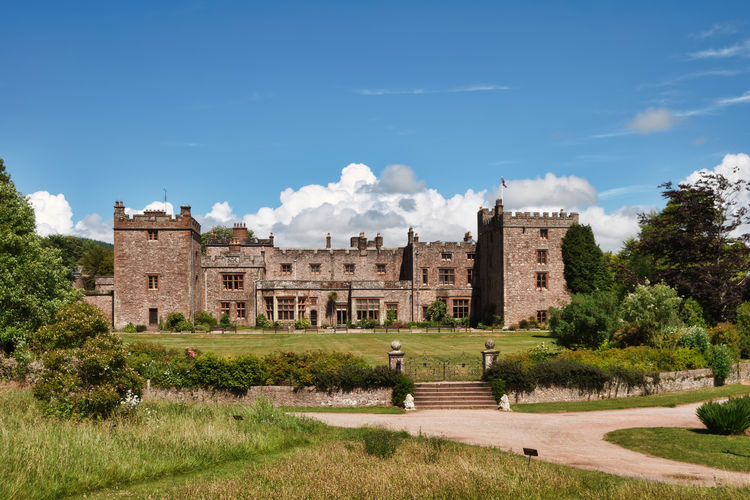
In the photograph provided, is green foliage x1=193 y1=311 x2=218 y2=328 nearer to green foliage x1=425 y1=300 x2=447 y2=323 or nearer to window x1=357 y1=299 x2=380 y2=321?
window x1=357 y1=299 x2=380 y2=321

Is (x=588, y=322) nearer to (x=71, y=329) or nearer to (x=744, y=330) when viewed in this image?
(x=744, y=330)

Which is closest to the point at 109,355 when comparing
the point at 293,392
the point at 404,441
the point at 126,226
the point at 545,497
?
the point at 293,392

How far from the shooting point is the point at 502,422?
663 inches

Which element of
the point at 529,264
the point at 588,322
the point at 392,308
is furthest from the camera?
the point at 392,308

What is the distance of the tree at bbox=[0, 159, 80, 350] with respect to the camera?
22.6 m

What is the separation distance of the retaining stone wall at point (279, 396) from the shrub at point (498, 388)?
3.70 metres

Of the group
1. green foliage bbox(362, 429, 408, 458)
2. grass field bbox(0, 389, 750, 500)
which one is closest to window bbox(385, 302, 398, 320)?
grass field bbox(0, 389, 750, 500)

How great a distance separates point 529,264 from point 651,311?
19.9 meters

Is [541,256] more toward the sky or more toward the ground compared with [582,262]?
more toward the sky

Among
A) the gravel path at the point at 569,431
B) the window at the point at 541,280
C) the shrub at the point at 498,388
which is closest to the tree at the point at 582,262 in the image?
the window at the point at 541,280

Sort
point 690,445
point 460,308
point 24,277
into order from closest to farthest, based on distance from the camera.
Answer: point 690,445
point 24,277
point 460,308

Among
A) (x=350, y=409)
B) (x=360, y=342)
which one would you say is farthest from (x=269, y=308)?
(x=350, y=409)

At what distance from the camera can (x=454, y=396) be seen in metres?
19.7

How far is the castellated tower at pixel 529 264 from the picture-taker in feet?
145
